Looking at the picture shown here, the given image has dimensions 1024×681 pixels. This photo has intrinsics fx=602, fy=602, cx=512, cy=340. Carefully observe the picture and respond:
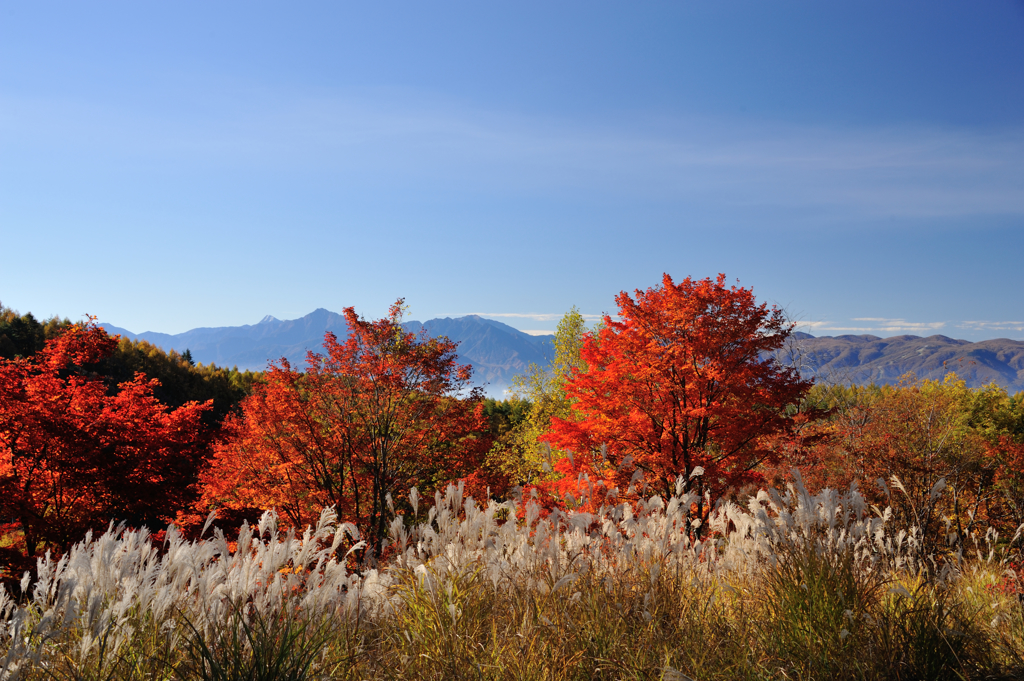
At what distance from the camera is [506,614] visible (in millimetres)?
4098

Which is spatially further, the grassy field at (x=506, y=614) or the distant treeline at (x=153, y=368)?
the distant treeline at (x=153, y=368)

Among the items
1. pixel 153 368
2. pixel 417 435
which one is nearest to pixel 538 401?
pixel 417 435

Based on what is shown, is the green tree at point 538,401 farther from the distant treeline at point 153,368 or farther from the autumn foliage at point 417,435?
the distant treeline at point 153,368

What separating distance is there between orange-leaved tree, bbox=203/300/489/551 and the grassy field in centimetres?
919

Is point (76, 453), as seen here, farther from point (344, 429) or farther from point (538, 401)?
point (538, 401)

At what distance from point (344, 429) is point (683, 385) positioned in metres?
7.27

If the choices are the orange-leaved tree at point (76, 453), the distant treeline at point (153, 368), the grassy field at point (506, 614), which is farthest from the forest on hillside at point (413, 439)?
the distant treeline at point (153, 368)

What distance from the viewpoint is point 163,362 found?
30.6 m

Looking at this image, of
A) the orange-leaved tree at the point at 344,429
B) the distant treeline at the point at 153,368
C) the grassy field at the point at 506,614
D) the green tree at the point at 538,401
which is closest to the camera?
the grassy field at the point at 506,614

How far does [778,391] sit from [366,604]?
942 centimetres

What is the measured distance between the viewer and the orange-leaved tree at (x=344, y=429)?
517 inches

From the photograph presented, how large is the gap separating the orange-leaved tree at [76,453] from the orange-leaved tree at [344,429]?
1597 mm

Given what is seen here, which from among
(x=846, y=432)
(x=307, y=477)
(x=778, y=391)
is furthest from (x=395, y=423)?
(x=846, y=432)

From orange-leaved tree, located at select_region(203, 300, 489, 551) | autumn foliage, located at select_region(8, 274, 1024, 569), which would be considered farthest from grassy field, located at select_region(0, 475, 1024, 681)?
orange-leaved tree, located at select_region(203, 300, 489, 551)
